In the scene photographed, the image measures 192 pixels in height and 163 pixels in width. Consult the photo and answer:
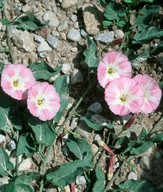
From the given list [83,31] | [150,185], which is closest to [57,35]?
[83,31]

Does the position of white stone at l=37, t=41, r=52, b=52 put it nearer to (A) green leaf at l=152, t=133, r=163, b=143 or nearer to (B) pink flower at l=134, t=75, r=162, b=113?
(B) pink flower at l=134, t=75, r=162, b=113

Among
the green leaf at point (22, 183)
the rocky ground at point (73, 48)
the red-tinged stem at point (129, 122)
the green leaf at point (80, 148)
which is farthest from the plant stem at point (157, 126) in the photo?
the green leaf at point (22, 183)

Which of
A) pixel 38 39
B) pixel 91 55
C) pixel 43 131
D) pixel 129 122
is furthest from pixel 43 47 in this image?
pixel 129 122

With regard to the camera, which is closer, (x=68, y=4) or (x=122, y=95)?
(x=122, y=95)

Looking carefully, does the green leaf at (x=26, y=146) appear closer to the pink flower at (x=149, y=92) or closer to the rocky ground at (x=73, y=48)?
the rocky ground at (x=73, y=48)

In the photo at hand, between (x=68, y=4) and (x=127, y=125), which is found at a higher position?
(x=68, y=4)

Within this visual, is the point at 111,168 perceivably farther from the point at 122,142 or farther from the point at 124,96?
the point at 124,96

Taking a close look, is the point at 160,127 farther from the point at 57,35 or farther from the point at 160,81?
the point at 57,35

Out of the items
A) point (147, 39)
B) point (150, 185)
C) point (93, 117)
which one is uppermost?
point (147, 39)
